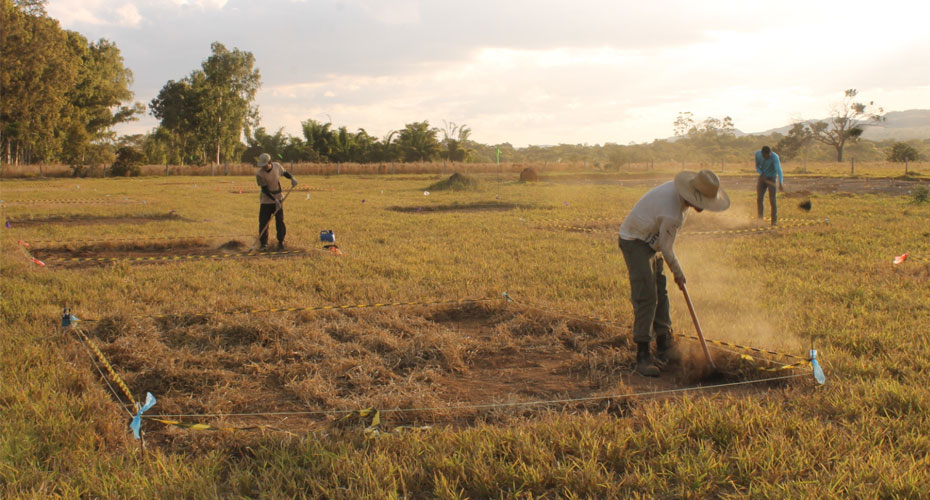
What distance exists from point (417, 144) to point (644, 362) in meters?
52.4

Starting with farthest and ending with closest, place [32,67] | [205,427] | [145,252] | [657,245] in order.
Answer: [32,67], [145,252], [657,245], [205,427]

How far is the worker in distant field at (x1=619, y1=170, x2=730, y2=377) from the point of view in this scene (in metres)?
4.39

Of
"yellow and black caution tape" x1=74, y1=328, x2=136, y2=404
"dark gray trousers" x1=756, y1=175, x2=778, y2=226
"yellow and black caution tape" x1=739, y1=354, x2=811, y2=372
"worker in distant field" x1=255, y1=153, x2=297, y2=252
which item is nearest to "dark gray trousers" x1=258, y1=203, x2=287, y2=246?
Answer: "worker in distant field" x1=255, y1=153, x2=297, y2=252

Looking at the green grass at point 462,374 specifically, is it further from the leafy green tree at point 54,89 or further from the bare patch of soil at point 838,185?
the leafy green tree at point 54,89

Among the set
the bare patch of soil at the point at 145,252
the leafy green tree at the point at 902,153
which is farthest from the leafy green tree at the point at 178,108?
the leafy green tree at the point at 902,153

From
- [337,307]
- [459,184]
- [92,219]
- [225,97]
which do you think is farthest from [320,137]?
[337,307]

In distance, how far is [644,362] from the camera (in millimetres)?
4719

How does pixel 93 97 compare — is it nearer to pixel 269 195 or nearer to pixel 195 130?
pixel 195 130

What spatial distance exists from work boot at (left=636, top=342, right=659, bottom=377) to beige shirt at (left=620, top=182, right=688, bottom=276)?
620 mm

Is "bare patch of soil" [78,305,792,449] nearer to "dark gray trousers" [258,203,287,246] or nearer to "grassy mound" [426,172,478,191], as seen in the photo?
"dark gray trousers" [258,203,287,246]

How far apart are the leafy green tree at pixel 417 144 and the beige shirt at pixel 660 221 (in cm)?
5164

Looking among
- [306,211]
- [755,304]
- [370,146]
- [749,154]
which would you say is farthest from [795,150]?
[755,304]

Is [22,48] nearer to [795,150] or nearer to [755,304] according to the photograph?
[755,304]

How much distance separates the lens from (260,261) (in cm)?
909
